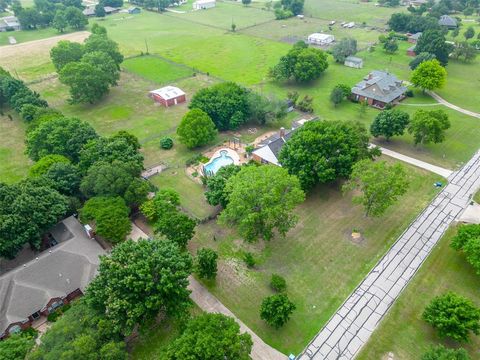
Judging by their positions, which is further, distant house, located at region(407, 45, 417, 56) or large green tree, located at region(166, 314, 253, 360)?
distant house, located at region(407, 45, 417, 56)

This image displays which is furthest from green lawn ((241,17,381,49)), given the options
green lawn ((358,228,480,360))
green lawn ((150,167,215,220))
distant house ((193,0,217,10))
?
green lawn ((358,228,480,360))

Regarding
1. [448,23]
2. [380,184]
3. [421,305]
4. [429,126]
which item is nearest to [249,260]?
[380,184]

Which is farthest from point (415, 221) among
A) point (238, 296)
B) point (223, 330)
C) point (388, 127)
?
point (223, 330)

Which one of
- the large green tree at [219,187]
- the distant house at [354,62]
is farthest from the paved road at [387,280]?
the distant house at [354,62]

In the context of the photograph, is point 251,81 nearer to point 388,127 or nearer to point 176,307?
point 388,127

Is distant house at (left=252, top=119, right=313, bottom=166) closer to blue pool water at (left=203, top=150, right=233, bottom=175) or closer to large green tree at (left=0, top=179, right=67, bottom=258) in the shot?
blue pool water at (left=203, top=150, right=233, bottom=175)

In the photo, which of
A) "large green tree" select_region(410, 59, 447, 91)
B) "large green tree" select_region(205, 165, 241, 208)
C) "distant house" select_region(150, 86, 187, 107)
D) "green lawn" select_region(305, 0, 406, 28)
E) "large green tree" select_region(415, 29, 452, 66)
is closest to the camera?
"large green tree" select_region(205, 165, 241, 208)

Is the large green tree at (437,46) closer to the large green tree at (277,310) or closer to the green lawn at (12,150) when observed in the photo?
the large green tree at (277,310)
